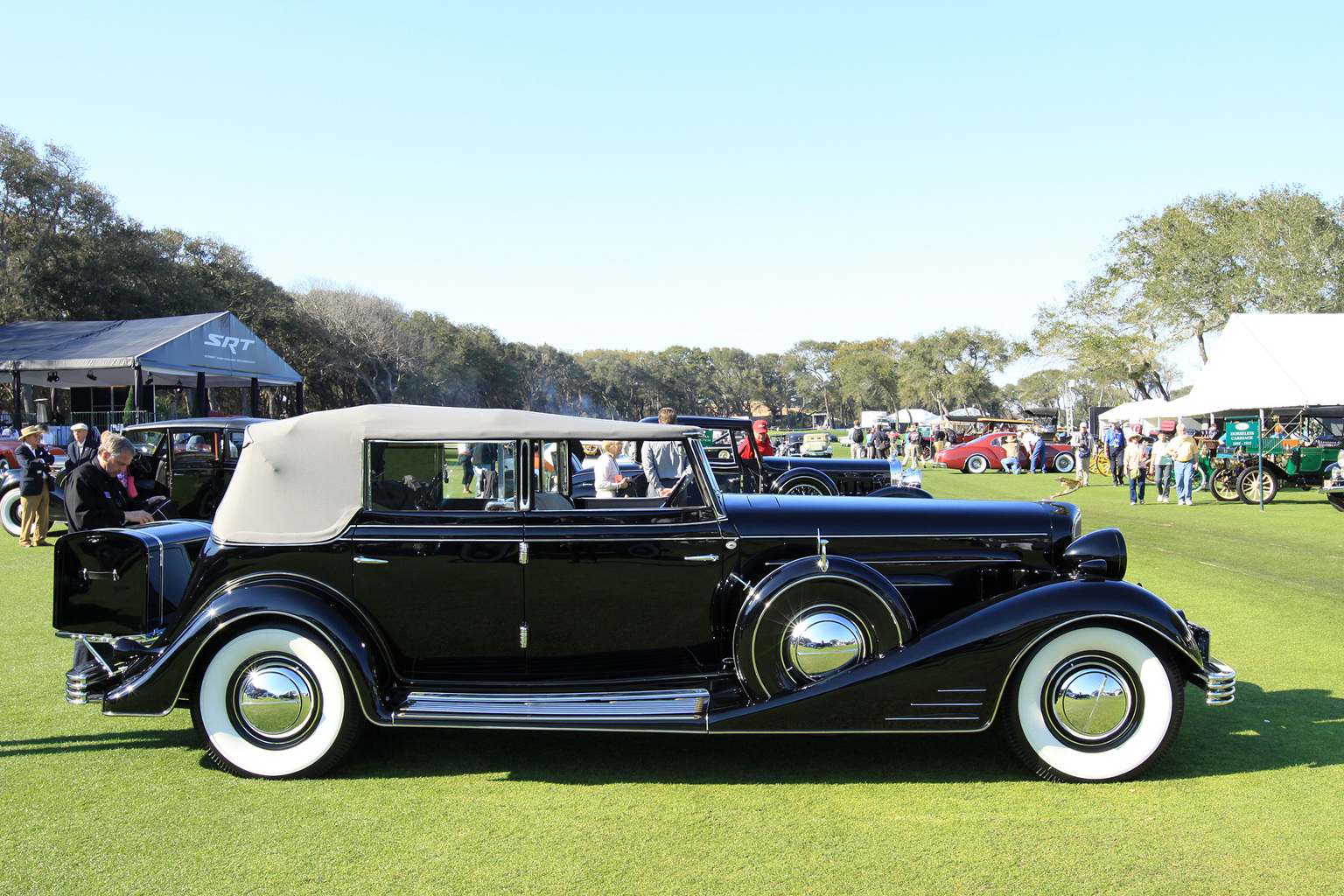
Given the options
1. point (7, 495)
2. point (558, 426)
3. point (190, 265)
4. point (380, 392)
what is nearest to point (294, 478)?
point (558, 426)

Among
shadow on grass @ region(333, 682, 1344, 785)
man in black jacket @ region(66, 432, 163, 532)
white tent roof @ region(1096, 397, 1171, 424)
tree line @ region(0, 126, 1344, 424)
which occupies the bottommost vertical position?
shadow on grass @ region(333, 682, 1344, 785)

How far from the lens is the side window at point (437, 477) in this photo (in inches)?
157

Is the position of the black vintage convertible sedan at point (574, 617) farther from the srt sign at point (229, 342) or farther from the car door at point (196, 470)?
the srt sign at point (229, 342)

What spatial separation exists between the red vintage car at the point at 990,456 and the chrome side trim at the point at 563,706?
26515 mm

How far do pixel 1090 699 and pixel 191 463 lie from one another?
11.1m

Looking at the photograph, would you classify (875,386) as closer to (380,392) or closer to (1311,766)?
(380,392)

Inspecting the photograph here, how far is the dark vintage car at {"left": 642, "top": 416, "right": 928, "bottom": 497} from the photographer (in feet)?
33.1

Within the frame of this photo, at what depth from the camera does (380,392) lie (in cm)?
5819

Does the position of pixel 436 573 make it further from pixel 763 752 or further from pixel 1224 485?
pixel 1224 485

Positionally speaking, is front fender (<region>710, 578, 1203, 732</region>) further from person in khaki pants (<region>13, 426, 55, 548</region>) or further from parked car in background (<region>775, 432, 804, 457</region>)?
parked car in background (<region>775, 432, 804, 457</region>)

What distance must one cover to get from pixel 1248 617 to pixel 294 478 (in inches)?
275

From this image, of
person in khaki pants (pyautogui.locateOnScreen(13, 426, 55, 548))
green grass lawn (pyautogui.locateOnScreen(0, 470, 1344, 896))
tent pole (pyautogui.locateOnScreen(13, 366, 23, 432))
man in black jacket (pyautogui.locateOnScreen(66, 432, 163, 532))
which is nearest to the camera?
green grass lawn (pyautogui.locateOnScreen(0, 470, 1344, 896))

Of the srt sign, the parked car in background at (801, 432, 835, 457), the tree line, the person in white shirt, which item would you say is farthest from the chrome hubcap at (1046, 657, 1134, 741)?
the tree line

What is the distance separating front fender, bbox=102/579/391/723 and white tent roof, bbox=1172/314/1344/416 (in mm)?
18663
